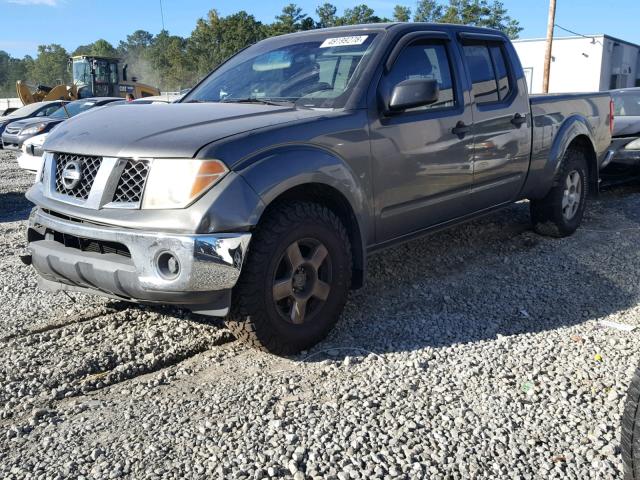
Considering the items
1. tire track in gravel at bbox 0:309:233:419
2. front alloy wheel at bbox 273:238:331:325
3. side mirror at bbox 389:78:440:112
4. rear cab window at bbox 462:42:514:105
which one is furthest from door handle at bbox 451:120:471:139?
tire track in gravel at bbox 0:309:233:419

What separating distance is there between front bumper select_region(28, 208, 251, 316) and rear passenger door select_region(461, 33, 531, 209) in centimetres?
239

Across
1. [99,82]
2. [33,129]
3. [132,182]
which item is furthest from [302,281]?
[99,82]

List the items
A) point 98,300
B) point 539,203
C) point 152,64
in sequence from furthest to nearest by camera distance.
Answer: point 152,64, point 539,203, point 98,300

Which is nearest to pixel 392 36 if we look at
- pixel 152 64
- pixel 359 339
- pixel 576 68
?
pixel 359 339

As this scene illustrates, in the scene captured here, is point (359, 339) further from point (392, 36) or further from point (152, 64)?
point (152, 64)

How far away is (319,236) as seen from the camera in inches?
137

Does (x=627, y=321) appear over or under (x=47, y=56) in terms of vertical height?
under

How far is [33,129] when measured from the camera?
49.6 feet

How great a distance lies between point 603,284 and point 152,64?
98.8 meters

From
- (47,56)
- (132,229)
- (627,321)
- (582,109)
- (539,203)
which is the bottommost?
(627,321)

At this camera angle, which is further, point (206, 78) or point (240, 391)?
point (206, 78)

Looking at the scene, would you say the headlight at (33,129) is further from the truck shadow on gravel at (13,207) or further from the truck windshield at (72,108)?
the truck shadow on gravel at (13,207)

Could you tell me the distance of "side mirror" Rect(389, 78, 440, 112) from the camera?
12.3 ft

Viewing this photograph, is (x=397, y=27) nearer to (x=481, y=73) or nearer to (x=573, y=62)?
(x=481, y=73)
